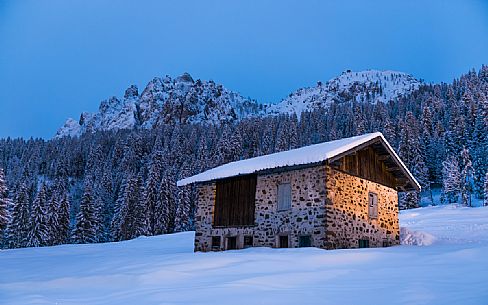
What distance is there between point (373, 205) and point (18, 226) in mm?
47362

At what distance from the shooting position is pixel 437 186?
7319 centimetres

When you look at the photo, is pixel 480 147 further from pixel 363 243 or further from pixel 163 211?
pixel 363 243

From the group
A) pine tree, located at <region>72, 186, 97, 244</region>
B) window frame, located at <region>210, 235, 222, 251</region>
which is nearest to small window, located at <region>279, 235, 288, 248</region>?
window frame, located at <region>210, 235, 222, 251</region>

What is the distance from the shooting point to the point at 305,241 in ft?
60.5

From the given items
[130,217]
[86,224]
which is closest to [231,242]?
[86,224]

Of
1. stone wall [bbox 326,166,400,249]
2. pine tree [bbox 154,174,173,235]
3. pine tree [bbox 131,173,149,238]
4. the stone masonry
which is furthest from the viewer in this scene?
pine tree [bbox 154,174,173,235]

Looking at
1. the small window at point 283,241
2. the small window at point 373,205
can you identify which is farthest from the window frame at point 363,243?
the small window at point 283,241

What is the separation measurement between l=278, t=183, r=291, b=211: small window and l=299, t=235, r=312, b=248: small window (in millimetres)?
1616

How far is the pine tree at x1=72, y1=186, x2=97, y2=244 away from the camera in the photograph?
49.6 metres

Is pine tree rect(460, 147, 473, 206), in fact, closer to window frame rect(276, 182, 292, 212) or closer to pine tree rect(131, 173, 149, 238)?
pine tree rect(131, 173, 149, 238)

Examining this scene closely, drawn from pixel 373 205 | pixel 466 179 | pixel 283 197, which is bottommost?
pixel 373 205

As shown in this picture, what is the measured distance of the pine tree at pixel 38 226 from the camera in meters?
48.7

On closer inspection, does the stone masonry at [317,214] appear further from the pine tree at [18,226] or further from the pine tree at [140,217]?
the pine tree at [18,226]

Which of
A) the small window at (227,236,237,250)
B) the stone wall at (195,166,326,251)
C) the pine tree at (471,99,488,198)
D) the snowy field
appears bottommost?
the snowy field
